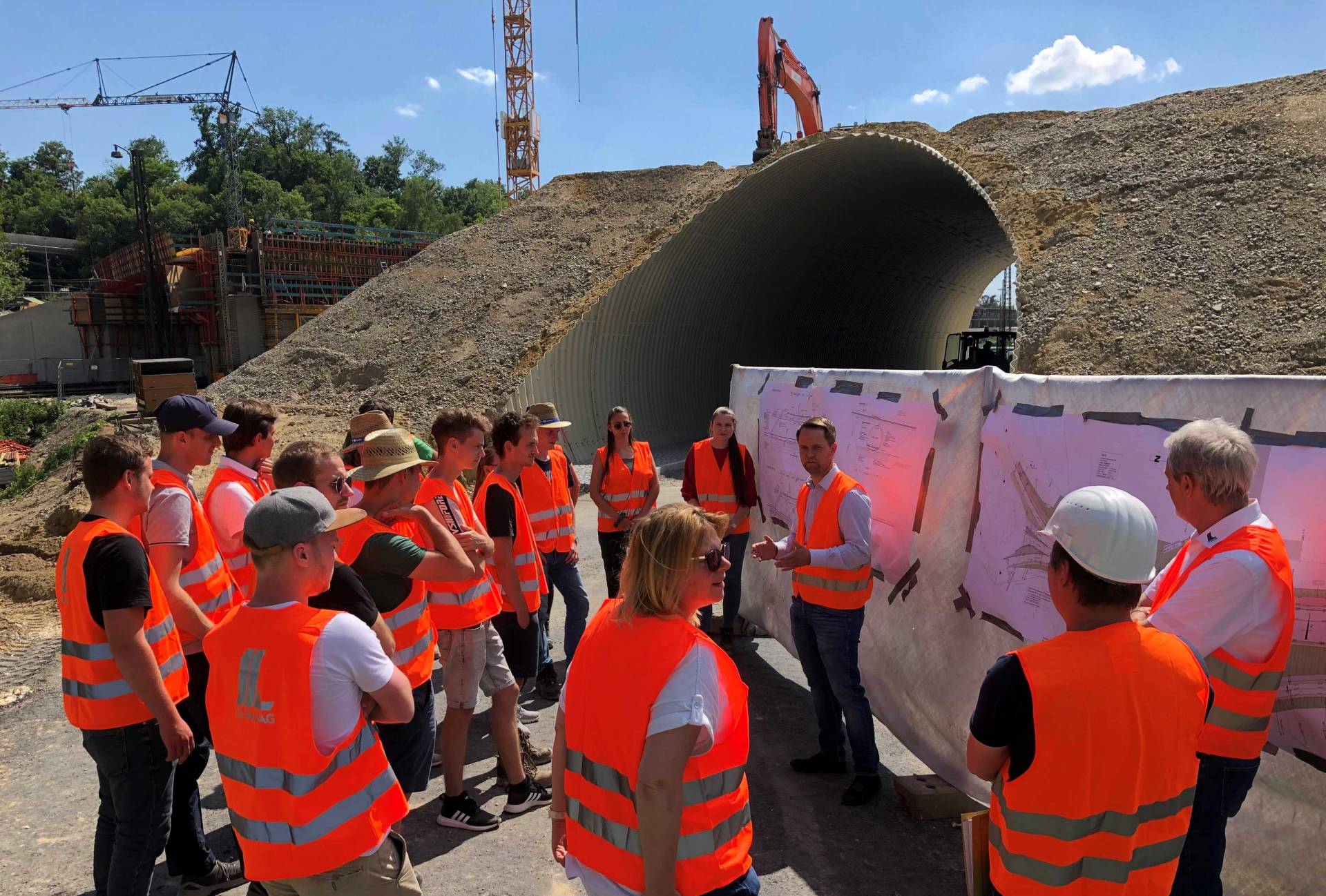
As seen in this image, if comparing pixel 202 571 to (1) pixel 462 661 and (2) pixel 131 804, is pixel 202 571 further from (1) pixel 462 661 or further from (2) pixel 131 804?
(1) pixel 462 661

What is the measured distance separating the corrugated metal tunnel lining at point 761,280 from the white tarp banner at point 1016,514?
12273mm

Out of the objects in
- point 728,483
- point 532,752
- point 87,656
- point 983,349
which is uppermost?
point 983,349

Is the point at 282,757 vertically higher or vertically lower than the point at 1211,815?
higher

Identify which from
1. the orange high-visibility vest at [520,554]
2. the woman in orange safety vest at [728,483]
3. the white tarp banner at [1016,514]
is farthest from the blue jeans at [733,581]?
the orange high-visibility vest at [520,554]

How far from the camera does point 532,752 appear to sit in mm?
5000

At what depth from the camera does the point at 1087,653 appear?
2004 millimetres

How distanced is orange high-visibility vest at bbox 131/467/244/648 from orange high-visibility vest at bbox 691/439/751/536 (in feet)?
11.8

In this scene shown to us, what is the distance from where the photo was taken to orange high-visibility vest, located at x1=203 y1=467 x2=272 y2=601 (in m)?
4.39

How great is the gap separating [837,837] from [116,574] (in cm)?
335

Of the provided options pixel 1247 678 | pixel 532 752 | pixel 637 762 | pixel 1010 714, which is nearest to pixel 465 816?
pixel 532 752

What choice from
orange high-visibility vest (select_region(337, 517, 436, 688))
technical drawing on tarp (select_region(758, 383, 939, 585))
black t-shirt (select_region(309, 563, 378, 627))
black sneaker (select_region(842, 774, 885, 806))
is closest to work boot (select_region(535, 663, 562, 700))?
technical drawing on tarp (select_region(758, 383, 939, 585))

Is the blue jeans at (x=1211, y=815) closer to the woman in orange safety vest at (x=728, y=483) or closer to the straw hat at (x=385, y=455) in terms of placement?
the straw hat at (x=385, y=455)

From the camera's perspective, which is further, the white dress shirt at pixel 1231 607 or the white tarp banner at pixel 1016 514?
the white tarp banner at pixel 1016 514

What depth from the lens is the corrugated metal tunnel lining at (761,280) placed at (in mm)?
18328
